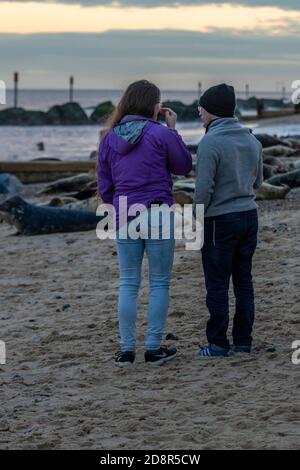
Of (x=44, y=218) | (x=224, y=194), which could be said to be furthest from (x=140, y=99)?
(x=44, y=218)

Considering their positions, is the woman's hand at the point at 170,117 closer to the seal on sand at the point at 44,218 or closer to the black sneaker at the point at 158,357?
the black sneaker at the point at 158,357

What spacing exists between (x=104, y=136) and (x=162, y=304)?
1079mm

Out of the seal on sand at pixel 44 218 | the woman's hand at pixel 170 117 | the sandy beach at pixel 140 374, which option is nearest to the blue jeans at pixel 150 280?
the sandy beach at pixel 140 374

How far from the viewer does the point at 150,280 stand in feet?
19.5

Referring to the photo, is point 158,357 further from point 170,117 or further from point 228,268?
point 170,117

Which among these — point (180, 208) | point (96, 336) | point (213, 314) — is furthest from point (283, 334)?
point (180, 208)

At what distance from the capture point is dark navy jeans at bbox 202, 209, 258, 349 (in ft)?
19.2

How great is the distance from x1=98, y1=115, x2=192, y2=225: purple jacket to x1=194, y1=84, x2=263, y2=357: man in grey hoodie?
0.17m

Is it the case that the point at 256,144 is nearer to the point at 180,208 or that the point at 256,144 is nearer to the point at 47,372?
the point at 47,372

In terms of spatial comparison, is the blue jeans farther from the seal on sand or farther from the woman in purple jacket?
the seal on sand

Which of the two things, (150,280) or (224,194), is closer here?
(224,194)

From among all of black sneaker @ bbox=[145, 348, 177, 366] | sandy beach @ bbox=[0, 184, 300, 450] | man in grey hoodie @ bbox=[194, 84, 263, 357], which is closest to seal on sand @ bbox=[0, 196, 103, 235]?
sandy beach @ bbox=[0, 184, 300, 450]

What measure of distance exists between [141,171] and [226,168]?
512 millimetres

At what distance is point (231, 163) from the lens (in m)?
5.79
